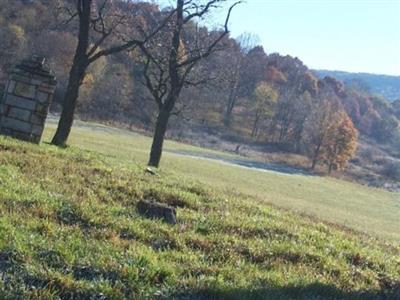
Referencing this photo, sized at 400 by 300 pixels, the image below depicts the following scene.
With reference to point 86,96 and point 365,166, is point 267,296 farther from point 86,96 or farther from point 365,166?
point 365,166

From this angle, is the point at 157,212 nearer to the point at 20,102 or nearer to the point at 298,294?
the point at 298,294

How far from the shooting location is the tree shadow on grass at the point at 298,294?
6090mm

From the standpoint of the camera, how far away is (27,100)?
53.1ft

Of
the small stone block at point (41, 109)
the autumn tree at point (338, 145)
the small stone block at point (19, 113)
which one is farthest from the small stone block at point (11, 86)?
the autumn tree at point (338, 145)

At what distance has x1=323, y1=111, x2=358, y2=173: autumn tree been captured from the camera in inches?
3883

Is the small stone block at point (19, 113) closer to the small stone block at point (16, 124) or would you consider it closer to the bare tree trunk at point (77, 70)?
the small stone block at point (16, 124)

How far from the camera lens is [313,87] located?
586 ft

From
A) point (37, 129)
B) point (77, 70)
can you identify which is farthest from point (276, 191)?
point (37, 129)

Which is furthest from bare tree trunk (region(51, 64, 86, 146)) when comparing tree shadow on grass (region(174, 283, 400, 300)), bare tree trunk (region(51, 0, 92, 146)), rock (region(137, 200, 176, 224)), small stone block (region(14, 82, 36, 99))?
tree shadow on grass (region(174, 283, 400, 300))

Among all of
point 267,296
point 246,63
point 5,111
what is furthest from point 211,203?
point 246,63

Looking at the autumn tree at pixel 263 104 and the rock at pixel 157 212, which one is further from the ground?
the autumn tree at pixel 263 104

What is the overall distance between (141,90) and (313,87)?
8088 cm

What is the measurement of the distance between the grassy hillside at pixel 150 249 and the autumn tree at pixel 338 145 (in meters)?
88.7

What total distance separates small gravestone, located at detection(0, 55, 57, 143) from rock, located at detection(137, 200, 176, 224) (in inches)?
307
